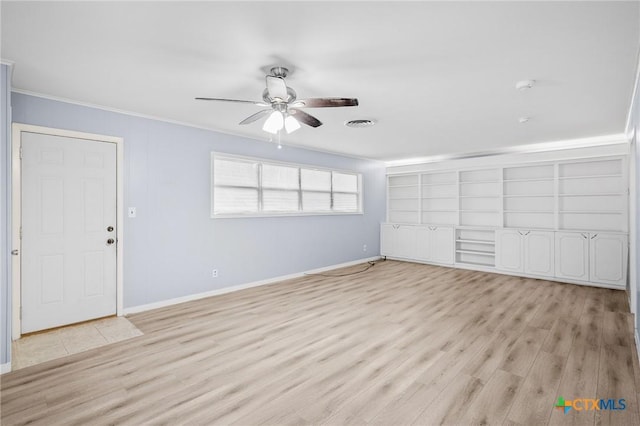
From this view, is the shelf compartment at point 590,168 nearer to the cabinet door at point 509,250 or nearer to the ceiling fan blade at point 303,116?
the cabinet door at point 509,250

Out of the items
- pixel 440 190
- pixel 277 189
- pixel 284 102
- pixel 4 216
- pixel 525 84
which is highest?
pixel 525 84

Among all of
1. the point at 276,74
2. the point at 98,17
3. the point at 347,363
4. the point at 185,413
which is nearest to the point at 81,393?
the point at 185,413

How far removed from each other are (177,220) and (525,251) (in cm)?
613

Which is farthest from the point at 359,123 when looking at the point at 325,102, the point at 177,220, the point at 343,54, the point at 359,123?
the point at 177,220

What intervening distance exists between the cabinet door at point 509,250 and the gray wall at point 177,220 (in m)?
3.95

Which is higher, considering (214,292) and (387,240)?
(387,240)

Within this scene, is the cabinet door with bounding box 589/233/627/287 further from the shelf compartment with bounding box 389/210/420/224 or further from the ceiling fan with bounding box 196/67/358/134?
the ceiling fan with bounding box 196/67/358/134

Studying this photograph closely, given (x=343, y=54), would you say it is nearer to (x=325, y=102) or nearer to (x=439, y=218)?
(x=325, y=102)

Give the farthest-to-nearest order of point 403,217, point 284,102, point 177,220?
point 403,217
point 177,220
point 284,102

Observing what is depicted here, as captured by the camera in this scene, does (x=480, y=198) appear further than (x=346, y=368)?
Yes

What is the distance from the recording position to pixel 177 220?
176 inches

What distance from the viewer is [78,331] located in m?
3.49

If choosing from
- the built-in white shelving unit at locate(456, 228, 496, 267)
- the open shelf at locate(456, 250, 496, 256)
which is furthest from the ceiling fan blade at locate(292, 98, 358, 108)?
the open shelf at locate(456, 250, 496, 256)

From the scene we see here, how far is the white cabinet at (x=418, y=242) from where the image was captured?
710 cm
